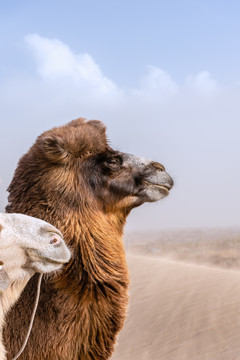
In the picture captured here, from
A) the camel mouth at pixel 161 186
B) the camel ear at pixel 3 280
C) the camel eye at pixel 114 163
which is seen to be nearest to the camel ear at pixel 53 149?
the camel eye at pixel 114 163

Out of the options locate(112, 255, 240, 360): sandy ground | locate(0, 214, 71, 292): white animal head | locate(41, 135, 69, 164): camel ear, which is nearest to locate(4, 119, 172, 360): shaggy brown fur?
locate(41, 135, 69, 164): camel ear

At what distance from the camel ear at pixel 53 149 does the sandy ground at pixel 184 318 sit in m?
6.08

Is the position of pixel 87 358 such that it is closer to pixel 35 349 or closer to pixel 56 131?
pixel 35 349

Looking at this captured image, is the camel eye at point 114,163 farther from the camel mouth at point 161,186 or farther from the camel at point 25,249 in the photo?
the camel at point 25,249

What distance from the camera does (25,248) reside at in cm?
306

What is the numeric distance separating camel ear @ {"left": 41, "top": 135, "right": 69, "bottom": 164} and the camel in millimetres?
1212

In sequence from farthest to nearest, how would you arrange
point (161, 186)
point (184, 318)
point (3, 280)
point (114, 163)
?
point (184, 318)
point (161, 186)
point (114, 163)
point (3, 280)

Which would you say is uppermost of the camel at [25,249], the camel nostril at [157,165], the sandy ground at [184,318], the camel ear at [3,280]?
the camel nostril at [157,165]

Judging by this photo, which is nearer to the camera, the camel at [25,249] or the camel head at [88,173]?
the camel at [25,249]

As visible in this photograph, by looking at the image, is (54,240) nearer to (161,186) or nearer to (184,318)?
(161,186)

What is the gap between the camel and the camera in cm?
304

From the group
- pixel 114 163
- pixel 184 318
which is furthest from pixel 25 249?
pixel 184 318

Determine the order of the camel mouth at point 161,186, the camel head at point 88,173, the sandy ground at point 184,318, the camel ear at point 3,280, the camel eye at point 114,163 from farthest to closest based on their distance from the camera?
the sandy ground at point 184,318
the camel mouth at point 161,186
the camel eye at point 114,163
the camel head at point 88,173
the camel ear at point 3,280

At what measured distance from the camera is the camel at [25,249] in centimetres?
304
